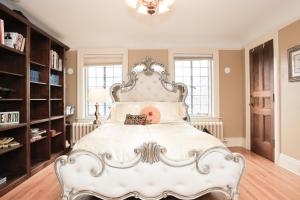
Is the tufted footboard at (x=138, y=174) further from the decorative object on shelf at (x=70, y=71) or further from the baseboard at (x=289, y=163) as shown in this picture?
the decorative object on shelf at (x=70, y=71)

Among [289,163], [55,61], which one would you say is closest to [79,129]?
[55,61]

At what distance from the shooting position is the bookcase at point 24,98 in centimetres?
295

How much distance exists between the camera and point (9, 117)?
2908 millimetres

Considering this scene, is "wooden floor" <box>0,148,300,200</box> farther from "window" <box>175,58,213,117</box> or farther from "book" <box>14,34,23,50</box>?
"window" <box>175,58,213,117</box>

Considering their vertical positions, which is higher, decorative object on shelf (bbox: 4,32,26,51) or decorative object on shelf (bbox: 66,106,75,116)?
decorative object on shelf (bbox: 4,32,26,51)

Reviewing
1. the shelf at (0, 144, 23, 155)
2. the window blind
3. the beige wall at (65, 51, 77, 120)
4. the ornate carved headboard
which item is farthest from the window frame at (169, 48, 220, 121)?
the shelf at (0, 144, 23, 155)

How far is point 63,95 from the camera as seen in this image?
4.43m

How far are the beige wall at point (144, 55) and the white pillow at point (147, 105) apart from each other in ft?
3.35

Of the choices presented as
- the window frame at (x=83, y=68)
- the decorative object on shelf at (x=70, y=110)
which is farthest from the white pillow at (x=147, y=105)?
the decorative object on shelf at (x=70, y=110)

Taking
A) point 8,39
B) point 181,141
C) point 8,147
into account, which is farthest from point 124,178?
point 8,39

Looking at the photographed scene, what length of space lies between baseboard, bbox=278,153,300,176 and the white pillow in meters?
1.65

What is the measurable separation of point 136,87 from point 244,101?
2.25 m

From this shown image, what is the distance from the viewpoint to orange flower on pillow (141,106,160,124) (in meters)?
3.84

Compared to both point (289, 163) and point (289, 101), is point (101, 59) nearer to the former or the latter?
point (289, 101)
